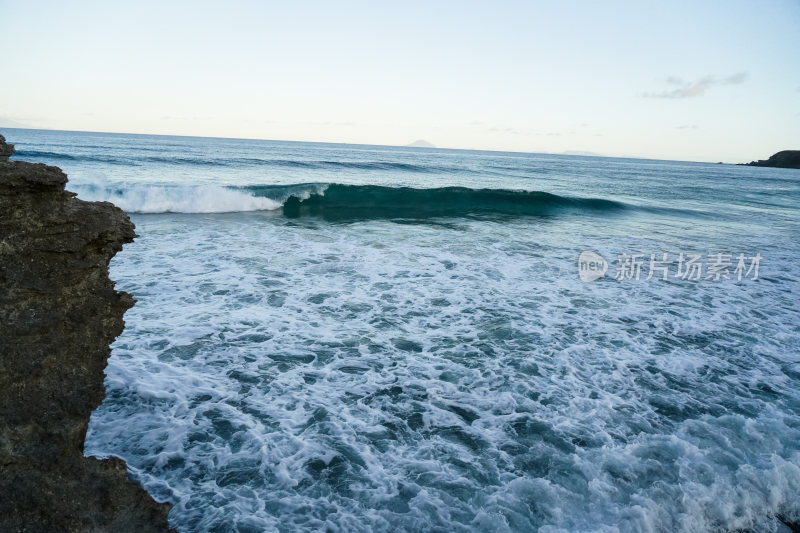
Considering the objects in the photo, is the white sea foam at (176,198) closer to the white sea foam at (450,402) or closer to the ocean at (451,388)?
the ocean at (451,388)

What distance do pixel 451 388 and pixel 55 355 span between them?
3.20 metres

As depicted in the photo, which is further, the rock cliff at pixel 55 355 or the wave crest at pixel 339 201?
the wave crest at pixel 339 201

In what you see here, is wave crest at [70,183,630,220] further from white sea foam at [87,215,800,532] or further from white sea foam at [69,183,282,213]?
white sea foam at [87,215,800,532]

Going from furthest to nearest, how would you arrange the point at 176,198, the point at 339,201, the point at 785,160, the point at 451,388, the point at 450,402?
the point at 785,160, the point at 339,201, the point at 176,198, the point at 451,388, the point at 450,402

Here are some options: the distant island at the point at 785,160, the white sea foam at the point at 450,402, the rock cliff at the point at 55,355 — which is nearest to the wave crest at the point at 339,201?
the white sea foam at the point at 450,402

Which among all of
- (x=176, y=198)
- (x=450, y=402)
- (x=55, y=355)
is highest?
(x=55, y=355)

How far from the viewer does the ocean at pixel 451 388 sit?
3.05 metres

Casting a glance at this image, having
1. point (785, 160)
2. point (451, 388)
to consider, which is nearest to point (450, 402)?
point (451, 388)

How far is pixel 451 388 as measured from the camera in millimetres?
4441

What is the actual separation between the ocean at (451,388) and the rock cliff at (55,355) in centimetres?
93

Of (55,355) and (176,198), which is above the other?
(55,355)

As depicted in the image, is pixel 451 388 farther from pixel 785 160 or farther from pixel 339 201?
pixel 785 160

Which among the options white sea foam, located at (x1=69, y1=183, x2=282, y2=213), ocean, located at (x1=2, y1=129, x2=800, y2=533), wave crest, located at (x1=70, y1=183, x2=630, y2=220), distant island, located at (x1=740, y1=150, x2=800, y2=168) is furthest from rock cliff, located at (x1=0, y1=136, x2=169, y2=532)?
distant island, located at (x1=740, y1=150, x2=800, y2=168)

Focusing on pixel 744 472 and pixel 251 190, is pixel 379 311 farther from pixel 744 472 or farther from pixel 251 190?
pixel 251 190
